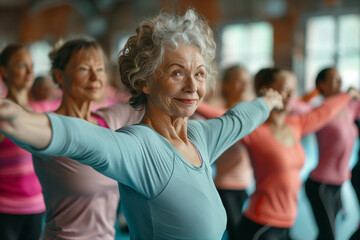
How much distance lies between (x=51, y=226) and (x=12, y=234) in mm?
555

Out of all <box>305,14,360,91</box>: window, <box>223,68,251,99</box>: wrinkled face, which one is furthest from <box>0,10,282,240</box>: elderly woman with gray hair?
<box>305,14,360,91</box>: window

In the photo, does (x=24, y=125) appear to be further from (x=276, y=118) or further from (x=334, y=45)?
(x=334, y=45)

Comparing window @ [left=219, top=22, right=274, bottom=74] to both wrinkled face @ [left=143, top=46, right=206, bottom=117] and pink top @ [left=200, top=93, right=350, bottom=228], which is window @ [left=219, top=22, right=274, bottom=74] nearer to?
pink top @ [left=200, top=93, right=350, bottom=228]

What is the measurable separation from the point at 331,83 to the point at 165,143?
2190 millimetres

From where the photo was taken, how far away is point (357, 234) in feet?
8.73

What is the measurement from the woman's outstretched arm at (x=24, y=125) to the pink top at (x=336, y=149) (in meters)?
2.81

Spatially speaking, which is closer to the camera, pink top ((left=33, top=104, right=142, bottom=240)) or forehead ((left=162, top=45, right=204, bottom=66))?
forehead ((left=162, top=45, right=204, bottom=66))

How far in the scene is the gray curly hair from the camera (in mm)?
1206

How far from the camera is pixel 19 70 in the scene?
7.79ft

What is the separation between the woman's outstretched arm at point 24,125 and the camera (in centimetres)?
76

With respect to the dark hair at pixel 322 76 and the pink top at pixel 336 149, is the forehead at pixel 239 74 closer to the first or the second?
the dark hair at pixel 322 76

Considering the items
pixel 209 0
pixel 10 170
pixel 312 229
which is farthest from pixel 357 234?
pixel 209 0

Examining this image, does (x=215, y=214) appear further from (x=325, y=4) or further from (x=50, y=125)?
(x=325, y=4)

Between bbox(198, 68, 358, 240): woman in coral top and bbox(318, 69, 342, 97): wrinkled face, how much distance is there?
0.79 meters
